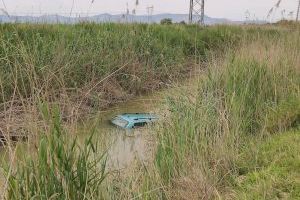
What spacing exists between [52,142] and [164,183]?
112 centimetres

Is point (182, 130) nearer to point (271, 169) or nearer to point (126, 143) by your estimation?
point (271, 169)

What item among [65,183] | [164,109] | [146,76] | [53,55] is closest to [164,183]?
[65,183]

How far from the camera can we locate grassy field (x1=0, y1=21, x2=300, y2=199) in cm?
287

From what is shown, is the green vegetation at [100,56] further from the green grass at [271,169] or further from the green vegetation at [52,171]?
the green vegetation at [52,171]

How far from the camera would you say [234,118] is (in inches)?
186

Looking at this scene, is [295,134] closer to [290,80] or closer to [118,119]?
[290,80]

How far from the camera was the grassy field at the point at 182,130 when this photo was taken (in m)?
2.87

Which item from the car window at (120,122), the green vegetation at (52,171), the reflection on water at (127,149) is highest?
the green vegetation at (52,171)

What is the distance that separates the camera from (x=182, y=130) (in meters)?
4.11

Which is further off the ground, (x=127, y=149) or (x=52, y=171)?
(x=52, y=171)

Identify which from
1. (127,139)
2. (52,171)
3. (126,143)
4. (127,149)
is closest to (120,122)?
(127,139)

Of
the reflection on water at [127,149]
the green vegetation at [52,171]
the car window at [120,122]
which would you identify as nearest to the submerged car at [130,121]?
the car window at [120,122]

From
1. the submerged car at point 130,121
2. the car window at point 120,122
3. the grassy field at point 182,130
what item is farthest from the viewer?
the car window at point 120,122

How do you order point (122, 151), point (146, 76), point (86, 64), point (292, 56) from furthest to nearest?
1. point (146, 76)
2. point (86, 64)
3. point (292, 56)
4. point (122, 151)
